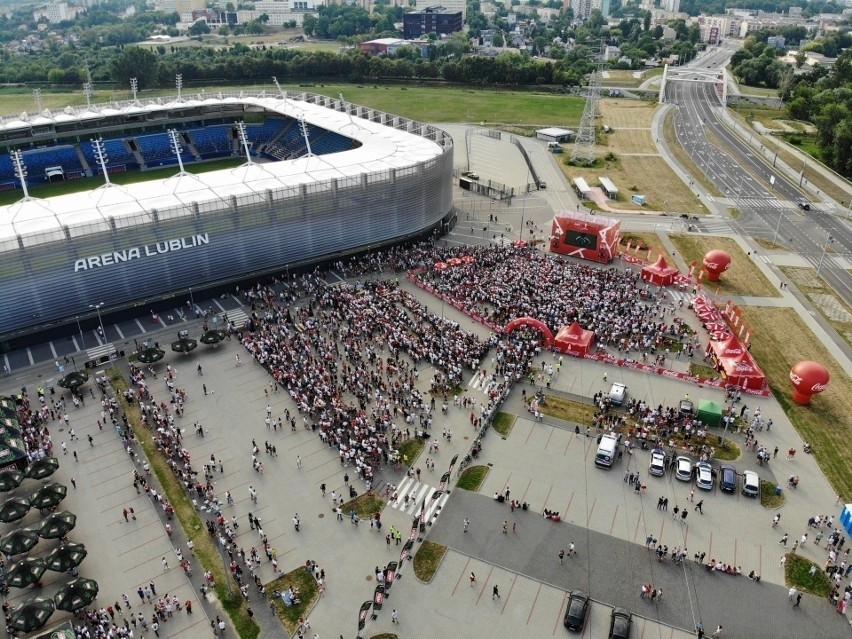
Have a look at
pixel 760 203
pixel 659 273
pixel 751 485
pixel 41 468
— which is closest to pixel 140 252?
pixel 41 468

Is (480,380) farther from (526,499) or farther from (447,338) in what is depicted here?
(526,499)

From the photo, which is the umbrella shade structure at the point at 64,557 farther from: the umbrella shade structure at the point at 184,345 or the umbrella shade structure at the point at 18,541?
the umbrella shade structure at the point at 184,345

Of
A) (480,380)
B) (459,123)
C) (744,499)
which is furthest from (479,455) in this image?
(459,123)

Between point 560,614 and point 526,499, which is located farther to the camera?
point 526,499

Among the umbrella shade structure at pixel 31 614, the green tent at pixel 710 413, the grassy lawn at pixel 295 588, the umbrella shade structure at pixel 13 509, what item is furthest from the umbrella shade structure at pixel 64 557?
the green tent at pixel 710 413

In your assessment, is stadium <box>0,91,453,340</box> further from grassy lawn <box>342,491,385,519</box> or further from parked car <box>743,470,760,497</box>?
parked car <box>743,470,760,497</box>

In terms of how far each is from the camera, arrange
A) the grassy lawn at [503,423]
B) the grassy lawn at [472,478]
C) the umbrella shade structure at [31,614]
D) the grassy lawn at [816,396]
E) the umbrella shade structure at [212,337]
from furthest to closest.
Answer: the umbrella shade structure at [212,337]
the grassy lawn at [503,423]
the grassy lawn at [816,396]
the grassy lawn at [472,478]
the umbrella shade structure at [31,614]
